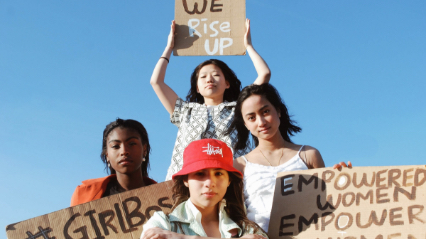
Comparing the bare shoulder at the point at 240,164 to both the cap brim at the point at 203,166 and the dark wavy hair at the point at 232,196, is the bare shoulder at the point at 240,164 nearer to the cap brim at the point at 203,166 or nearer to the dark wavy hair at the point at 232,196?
the dark wavy hair at the point at 232,196

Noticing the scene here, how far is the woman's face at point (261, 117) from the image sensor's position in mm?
3590

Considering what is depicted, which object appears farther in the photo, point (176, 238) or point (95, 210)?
point (95, 210)

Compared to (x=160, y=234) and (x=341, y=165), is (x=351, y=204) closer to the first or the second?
(x=341, y=165)

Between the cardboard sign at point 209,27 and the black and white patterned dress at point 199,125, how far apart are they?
83cm

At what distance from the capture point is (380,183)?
10.4 feet

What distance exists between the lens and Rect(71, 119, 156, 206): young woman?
4094 millimetres

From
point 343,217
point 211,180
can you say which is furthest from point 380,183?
point 211,180

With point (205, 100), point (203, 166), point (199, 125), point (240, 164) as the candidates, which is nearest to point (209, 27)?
point (205, 100)

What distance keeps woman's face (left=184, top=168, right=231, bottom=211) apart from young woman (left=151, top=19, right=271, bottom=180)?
139 centimetres

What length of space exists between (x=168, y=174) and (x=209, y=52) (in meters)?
1.52

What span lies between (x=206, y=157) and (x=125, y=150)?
154cm

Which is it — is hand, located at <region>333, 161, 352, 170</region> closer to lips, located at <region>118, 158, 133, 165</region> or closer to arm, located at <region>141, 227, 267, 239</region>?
arm, located at <region>141, 227, 267, 239</region>

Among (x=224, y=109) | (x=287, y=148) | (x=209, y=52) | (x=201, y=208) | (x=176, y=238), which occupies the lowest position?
(x=176, y=238)

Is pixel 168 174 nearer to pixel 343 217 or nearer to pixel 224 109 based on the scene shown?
pixel 224 109
